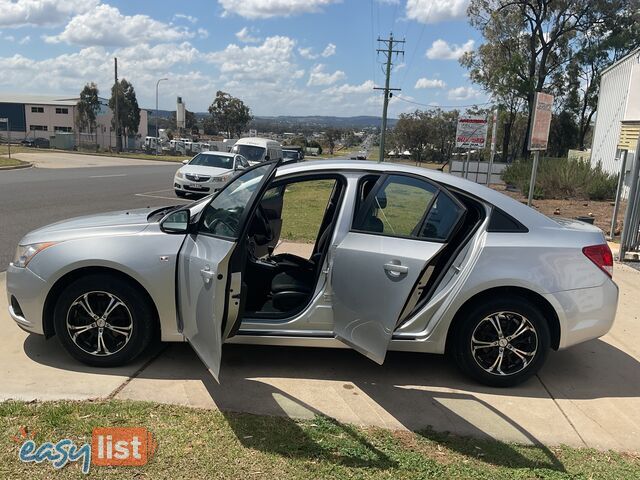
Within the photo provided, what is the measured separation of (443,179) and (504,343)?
1.31 metres

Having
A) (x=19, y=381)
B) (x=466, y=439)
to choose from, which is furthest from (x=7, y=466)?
(x=466, y=439)

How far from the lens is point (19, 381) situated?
12.6 ft

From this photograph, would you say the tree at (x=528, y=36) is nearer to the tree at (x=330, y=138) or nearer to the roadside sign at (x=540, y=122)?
the roadside sign at (x=540, y=122)

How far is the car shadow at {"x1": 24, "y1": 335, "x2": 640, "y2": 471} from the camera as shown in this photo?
127 inches

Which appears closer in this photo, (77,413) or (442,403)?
(77,413)

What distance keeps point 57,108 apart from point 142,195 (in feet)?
237

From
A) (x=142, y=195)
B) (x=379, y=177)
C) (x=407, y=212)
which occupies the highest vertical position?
(x=379, y=177)

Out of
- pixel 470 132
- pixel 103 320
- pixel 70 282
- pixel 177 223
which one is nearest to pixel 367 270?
pixel 177 223

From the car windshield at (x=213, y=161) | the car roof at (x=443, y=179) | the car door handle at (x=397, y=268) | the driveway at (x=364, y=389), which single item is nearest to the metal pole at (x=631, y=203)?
the driveway at (x=364, y=389)

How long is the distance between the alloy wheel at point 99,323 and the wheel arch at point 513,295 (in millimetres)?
2402

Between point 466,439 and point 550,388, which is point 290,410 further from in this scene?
point 550,388

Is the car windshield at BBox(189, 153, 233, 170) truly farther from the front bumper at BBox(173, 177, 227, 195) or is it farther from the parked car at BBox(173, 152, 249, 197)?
the front bumper at BBox(173, 177, 227, 195)

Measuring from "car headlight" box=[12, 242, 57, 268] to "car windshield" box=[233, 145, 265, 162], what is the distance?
1906cm

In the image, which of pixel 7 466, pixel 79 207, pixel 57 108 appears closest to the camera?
pixel 7 466
